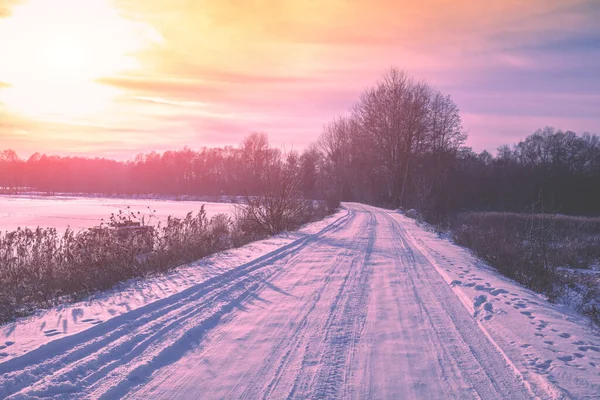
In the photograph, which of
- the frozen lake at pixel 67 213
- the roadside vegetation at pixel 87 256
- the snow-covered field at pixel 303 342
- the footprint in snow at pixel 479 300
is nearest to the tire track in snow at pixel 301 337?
the snow-covered field at pixel 303 342

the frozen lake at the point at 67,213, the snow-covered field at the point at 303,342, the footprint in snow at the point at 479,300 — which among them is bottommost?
the frozen lake at the point at 67,213

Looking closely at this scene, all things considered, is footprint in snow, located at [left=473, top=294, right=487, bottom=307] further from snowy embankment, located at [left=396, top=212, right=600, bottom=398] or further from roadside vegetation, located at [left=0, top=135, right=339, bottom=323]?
roadside vegetation, located at [left=0, top=135, right=339, bottom=323]

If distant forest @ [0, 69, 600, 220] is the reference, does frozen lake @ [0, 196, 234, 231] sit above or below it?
below

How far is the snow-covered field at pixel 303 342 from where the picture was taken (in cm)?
422

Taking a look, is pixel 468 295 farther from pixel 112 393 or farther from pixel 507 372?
pixel 112 393

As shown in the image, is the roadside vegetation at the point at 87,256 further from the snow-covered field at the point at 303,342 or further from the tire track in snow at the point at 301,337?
the tire track in snow at the point at 301,337

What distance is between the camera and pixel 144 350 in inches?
199

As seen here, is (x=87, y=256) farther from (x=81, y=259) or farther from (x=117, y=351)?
(x=117, y=351)

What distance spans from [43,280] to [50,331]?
3663 millimetres

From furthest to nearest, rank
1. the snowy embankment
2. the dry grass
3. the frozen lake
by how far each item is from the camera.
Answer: the frozen lake < the dry grass < the snowy embankment

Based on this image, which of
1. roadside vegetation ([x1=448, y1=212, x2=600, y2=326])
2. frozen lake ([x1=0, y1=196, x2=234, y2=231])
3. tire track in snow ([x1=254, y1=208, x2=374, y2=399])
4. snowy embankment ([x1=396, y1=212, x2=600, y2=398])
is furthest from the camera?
frozen lake ([x1=0, y1=196, x2=234, y2=231])

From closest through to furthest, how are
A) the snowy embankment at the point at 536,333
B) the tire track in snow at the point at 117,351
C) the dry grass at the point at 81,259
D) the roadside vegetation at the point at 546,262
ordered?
1. the tire track in snow at the point at 117,351
2. the snowy embankment at the point at 536,333
3. the dry grass at the point at 81,259
4. the roadside vegetation at the point at 546,262

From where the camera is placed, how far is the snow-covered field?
4223 mm

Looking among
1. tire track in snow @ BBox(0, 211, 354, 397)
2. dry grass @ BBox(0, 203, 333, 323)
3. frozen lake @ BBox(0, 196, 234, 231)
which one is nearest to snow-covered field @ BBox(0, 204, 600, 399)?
tire track in snow @ BBox(0, 211, 354, 397)
